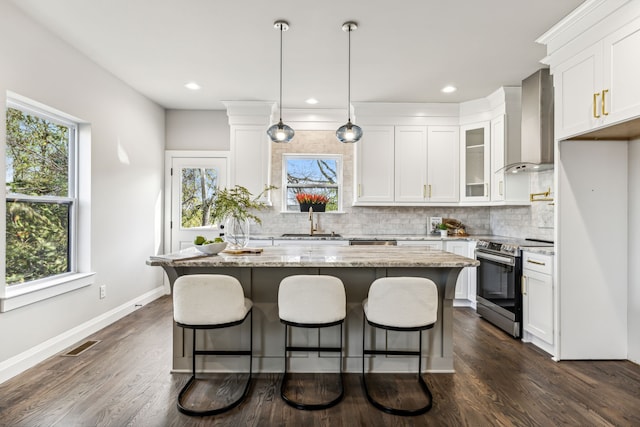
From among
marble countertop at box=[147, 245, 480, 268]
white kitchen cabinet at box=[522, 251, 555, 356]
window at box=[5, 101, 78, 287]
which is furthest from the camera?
white kitchen cabinet at box=[522, 251, 555, 356]

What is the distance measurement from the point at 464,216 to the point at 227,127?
380 cm

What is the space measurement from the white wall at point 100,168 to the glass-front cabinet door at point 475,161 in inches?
170

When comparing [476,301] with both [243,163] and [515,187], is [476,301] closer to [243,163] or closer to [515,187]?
[515,187]

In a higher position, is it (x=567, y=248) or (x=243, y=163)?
(x=243, y=163)

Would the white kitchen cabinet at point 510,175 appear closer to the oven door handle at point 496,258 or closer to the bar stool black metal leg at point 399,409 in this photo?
the oven door handle at point 496,258

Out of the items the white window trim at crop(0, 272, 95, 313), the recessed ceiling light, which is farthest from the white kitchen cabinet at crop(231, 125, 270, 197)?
the white window trim at crop(0, 272, 95, 313)

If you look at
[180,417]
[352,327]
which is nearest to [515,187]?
[352,327]

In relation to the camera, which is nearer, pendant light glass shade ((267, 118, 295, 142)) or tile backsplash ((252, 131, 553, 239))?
pendant light glass shade ((267, 118, 295, 142))

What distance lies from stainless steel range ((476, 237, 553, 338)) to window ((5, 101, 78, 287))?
4.31 m

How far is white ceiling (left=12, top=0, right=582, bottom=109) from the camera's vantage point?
103 inches

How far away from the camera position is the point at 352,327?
8.69ft

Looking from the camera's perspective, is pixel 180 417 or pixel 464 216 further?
pixel 464 216

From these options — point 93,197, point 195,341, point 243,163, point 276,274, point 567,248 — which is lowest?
point 195,341

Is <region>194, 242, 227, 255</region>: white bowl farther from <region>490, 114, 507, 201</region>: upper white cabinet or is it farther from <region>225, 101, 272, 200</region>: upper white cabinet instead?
<region>490, 114, 507, 201</region>: upper white cabinet
